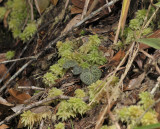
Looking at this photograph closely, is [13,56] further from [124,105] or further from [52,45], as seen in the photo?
[124,105]

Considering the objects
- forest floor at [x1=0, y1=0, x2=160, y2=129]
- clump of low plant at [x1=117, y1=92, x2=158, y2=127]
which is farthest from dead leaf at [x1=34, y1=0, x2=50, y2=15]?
clump of low plant at [x1=117, y1=92, x2=158, y2=127]

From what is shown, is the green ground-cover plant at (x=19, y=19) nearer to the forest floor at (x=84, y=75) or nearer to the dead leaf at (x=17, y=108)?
the forest floor at (x=84, y=75)

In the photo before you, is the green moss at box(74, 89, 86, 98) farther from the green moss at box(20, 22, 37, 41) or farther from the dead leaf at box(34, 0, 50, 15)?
the dead leaf at box(34, 0, 50, 15)

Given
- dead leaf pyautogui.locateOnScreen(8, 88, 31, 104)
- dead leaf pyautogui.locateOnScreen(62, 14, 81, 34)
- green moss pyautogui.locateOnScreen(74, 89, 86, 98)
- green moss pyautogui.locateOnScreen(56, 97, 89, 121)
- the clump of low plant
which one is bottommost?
dead leaf pyautogui.locateOnScreen(8, 88, 31, 104)

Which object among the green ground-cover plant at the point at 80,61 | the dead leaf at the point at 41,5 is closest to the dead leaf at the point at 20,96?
the green ground-cover plant at the point at 80,61

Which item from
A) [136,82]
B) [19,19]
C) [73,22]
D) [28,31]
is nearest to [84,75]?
[136,82]
